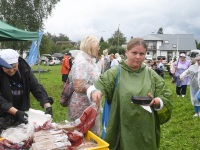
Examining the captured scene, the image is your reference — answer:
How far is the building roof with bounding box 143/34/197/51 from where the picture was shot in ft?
250

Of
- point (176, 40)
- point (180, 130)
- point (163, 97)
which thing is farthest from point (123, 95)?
point (176, 40)

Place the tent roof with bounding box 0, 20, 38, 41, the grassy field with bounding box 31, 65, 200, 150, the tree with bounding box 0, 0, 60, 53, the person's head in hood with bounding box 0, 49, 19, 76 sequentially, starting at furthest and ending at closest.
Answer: the tree with bounding box 0, 0, 60, 53
the tent roof with bounding box 0, 20, 38, 41
the grassy field with bounding box 31, 65, 200, 150
the person's head in hood with bounding box 0, 49, 19, 76

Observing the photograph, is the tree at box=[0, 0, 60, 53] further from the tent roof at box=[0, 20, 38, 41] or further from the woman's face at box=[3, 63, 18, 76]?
the woman's face at box=[3, 63, 18, 76]

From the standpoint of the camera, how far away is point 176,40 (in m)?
79.1

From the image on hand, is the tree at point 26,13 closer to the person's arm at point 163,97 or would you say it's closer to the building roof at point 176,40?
the person's arm at point 163,97

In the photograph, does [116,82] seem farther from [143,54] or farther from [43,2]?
[43,2]

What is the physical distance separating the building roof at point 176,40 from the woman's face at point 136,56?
74.3 meters

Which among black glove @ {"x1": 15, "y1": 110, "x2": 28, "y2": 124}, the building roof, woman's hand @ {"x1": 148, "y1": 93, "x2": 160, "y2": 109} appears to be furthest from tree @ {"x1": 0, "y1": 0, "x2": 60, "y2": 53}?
the building roof

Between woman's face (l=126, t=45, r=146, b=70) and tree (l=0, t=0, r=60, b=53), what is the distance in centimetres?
2228

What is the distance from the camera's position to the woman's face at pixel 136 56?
8.20ft

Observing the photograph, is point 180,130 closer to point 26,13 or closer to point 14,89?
point 14,89

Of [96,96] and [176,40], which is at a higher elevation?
[176,40]

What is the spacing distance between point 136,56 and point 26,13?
23924mm

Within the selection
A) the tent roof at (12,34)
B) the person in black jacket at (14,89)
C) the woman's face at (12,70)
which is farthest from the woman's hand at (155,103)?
the tent roof at (12,34)
